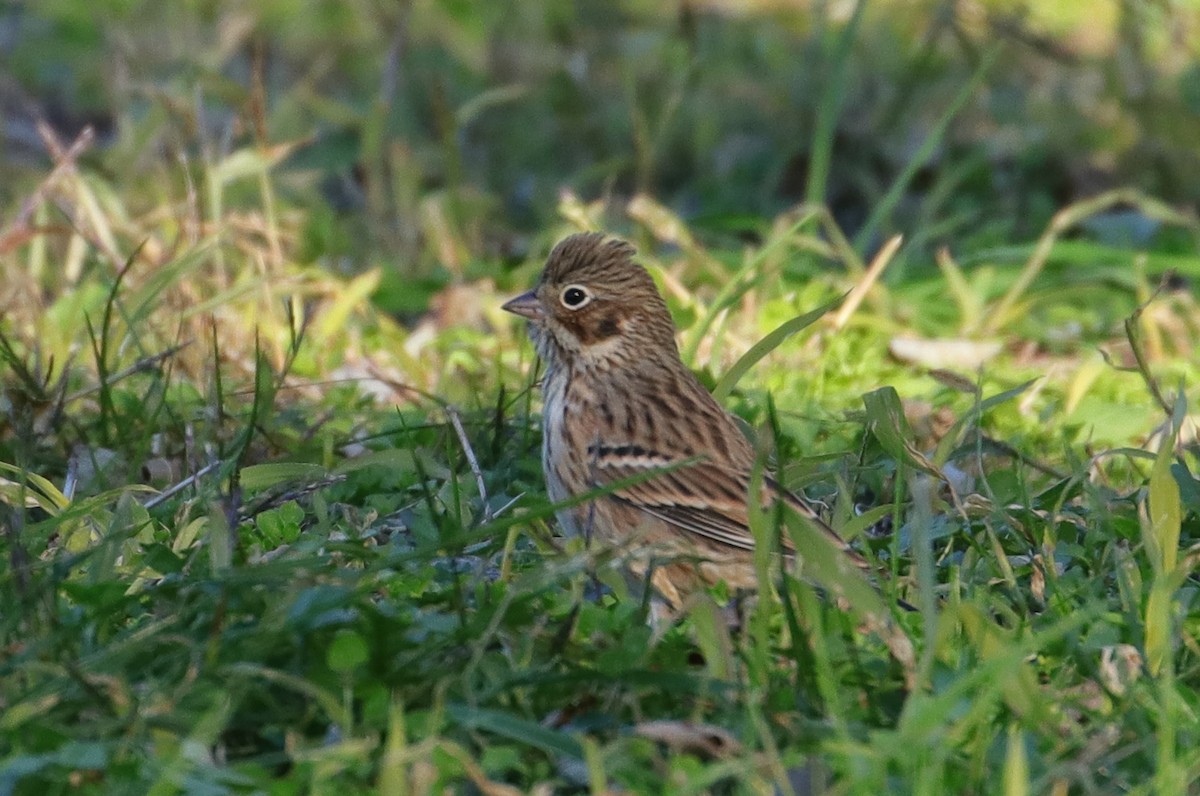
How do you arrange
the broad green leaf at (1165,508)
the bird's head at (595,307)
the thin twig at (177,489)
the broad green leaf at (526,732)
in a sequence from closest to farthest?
the broad green leaf at (526,732) < the broad green leaf at (1165,508) < the thin twig at (177,489) < the bird's head at (595,307)

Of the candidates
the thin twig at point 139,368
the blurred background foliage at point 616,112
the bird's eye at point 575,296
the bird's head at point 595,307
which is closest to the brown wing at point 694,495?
the bird's head at point 595,307

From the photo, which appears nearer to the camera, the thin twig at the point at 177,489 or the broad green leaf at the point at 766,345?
the thin twig at the point at 177,489

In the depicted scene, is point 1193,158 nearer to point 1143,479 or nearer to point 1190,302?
point 1190,302

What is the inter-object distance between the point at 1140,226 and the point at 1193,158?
736mm

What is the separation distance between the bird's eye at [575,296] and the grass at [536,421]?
0.22 m

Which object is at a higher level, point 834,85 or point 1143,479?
point 834,85

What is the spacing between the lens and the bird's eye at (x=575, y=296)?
4836mm

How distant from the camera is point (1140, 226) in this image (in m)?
7.61

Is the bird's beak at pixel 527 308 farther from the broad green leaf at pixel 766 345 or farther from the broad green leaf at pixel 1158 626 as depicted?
the broad green leaf at pixel 1158 626

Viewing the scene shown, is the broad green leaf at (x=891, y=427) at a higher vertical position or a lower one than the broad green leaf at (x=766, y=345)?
lower

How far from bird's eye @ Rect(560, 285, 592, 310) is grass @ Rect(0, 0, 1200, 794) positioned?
8.7 inches

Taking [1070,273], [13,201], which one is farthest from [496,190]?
[1070,273]

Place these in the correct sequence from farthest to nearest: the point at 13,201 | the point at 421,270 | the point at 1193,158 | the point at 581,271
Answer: the point at 1193,158 → the point at 13,201 → the point at 421,270 → the point at 581,271

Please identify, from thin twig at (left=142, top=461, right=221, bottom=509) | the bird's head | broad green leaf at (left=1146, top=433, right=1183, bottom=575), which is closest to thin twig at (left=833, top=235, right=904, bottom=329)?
the bird's head
